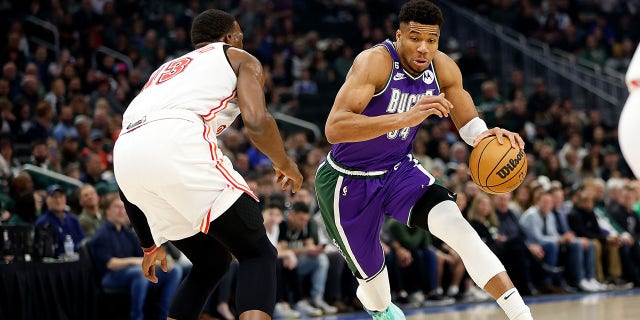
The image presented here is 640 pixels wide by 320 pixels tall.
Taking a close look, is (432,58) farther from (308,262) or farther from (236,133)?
(236,133)

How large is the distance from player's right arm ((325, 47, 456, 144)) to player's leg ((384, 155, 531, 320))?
578 millimetres

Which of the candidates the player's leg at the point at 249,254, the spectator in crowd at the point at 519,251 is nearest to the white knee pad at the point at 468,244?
the player's leg at the point at 249,254

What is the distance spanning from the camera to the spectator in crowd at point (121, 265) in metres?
8.72

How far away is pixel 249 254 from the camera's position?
4523 millimetres

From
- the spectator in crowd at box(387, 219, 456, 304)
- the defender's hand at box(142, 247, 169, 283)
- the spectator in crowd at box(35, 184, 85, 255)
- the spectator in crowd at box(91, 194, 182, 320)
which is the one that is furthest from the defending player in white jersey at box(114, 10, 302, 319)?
the spectator in crowd at box(387, 219, 456, 304)

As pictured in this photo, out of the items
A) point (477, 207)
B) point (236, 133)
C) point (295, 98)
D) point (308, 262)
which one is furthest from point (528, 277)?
point (295, 98)

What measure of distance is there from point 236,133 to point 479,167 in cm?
720

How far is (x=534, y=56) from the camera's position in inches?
727

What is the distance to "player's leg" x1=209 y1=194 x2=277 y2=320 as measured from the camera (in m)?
4.44

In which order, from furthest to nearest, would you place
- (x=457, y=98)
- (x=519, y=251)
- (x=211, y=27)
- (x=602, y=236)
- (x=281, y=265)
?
1. (x=602, y=236)
2. (x=519, y=251)
3. (x=281, y=265)
4. (x=457, y=98)
5. (x=211, y=27)

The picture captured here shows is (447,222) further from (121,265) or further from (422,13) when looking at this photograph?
(121,265)

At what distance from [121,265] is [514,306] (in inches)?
176

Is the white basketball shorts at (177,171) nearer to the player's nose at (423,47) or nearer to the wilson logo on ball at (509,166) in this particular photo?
the player's nose at (423,47)

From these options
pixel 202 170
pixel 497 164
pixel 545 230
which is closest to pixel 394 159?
pixel 497 164
